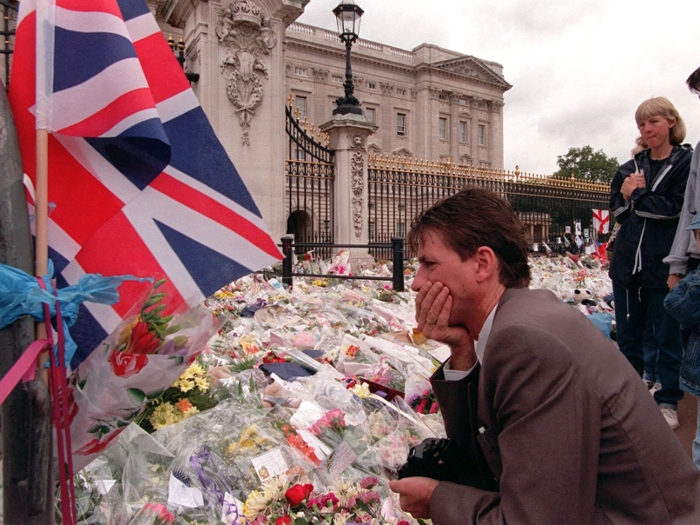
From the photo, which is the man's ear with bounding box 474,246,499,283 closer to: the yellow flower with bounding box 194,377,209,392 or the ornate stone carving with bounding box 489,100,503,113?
the yellow flower with bounding box 194,377,209,392

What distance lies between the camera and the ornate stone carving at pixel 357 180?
38.7 ft

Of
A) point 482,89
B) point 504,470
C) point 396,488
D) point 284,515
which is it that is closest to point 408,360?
point 284,515

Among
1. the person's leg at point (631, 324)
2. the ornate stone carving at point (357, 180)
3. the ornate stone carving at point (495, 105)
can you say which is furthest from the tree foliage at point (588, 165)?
the person's leg at point (631, 324)

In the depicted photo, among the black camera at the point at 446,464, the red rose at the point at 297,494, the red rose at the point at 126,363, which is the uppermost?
the red rose at the point at 126,363

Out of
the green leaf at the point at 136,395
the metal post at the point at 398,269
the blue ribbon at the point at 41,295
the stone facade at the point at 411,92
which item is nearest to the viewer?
the blue ribbon at the point at 41,295

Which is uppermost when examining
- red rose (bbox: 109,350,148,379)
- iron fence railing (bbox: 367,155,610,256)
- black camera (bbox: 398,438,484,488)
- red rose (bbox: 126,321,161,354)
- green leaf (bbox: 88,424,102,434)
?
iron fence railing (bbox: 367,155,610,256)

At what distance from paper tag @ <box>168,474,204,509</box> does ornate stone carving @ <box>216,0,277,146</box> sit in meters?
8.50

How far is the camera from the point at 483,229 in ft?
5.17

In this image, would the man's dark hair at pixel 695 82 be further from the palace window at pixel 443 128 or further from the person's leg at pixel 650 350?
the palace window at pixel 443 128

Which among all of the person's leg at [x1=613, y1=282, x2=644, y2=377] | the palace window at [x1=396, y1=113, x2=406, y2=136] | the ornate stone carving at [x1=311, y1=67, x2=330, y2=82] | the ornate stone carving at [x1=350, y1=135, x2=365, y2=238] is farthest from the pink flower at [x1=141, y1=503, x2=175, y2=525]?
the palace window at [x1=396, y1=113, x2=406, y2=136]

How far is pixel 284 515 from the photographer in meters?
2.00

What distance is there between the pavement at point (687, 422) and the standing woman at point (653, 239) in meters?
0.08

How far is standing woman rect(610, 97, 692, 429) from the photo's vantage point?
11.8 ft

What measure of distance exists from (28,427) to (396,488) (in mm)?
1026
